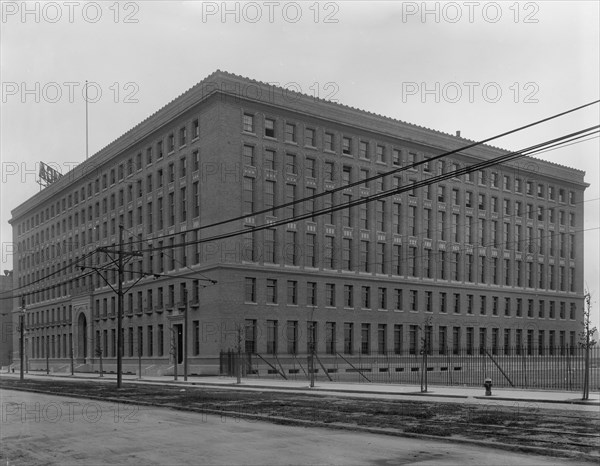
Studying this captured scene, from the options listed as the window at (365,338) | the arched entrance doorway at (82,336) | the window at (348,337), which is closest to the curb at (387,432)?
the window at (348,337)

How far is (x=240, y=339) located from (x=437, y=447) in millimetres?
36126

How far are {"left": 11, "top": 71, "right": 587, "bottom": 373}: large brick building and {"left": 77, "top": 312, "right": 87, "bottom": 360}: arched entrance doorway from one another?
22 cm

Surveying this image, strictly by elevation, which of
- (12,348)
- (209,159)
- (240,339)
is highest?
(209,159)

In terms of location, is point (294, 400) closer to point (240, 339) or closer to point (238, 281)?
point (240, 339)

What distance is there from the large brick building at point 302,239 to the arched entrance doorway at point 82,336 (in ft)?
0.72

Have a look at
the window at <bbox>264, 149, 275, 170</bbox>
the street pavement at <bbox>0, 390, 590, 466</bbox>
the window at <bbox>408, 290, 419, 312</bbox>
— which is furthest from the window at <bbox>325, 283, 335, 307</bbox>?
the street pavement at <bbox>0, 390, 590, 466</bbox>

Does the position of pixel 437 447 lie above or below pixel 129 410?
above

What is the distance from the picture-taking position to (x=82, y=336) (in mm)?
76625

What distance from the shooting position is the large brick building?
53719 mm

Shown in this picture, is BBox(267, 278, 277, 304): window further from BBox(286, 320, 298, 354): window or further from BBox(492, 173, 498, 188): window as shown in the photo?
BBox(492, 173, 498, 188): window

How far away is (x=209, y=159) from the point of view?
175ft

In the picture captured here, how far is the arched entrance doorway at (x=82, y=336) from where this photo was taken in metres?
75.4

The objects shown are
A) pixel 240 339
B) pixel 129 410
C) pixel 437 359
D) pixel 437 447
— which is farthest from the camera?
pixel 437 359

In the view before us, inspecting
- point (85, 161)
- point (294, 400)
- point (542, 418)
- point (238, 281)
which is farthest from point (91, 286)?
point (542, 418)
